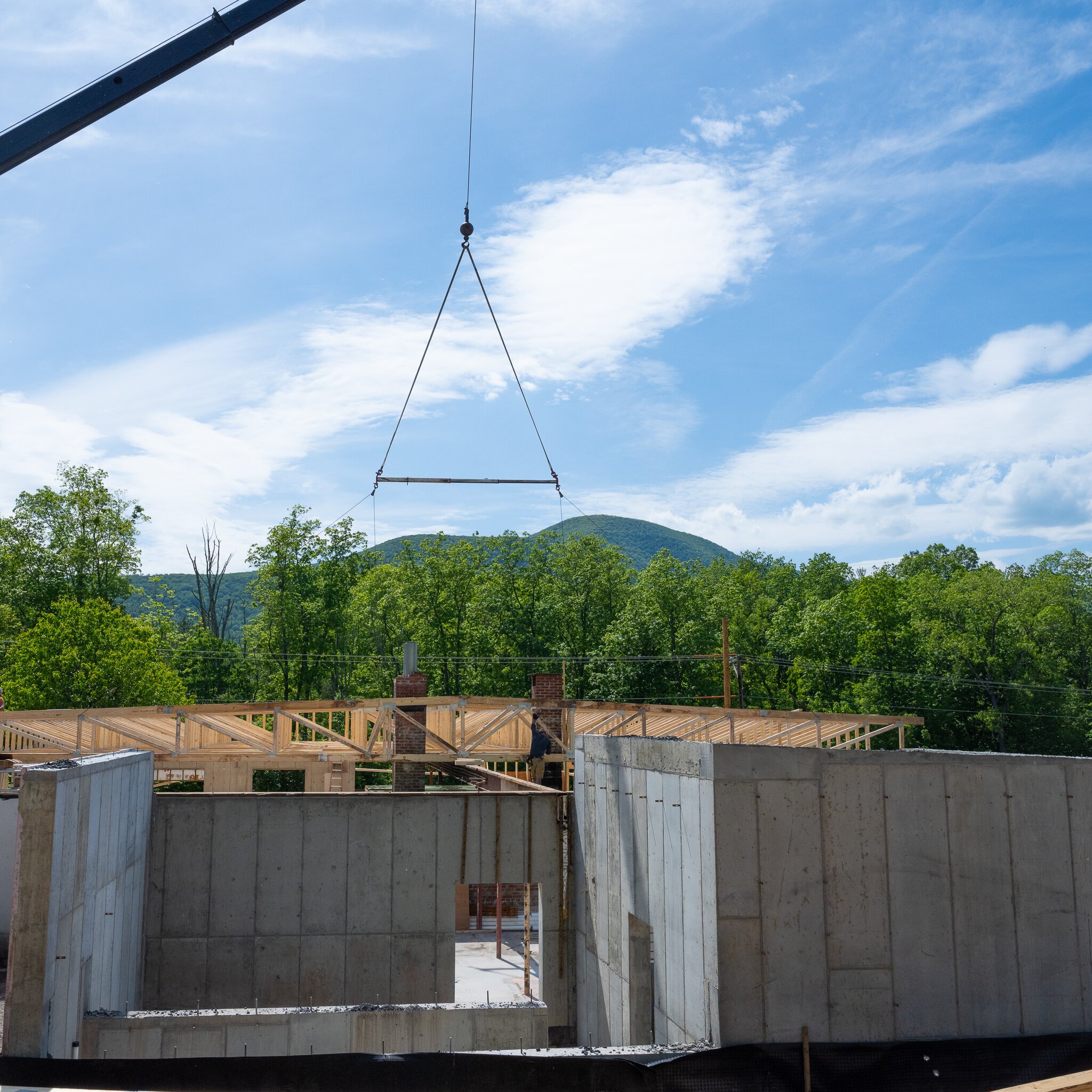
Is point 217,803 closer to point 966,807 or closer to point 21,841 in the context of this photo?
point 21,841

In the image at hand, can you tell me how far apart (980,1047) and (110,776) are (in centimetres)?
922

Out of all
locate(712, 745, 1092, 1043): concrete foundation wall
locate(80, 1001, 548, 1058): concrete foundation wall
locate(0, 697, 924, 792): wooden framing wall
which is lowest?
locate(80, 1001, 548, 1058): concrete foundation wall

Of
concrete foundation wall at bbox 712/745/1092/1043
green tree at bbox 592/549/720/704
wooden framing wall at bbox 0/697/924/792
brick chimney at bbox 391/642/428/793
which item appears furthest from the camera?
green tree at bbox 592/549/720/704

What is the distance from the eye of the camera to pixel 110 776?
10.9 m

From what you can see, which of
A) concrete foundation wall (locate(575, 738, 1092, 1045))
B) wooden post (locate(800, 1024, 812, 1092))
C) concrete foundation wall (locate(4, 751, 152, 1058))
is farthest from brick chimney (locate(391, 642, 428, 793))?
wooden post (locate(800, 1024, 812, 1092))

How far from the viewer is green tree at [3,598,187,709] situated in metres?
35.9

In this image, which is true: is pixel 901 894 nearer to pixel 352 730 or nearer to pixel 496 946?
pixel 496 946

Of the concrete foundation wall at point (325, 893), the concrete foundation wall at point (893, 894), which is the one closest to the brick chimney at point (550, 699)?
the concrete foundation wall at point (325, 893)

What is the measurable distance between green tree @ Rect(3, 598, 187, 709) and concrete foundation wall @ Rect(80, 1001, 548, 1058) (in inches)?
1122

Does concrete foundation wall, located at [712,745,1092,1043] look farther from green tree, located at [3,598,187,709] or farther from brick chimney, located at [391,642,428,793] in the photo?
green tree, located at [3,598,187,709]

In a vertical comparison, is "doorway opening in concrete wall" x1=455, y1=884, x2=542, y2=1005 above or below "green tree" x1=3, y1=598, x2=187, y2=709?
below

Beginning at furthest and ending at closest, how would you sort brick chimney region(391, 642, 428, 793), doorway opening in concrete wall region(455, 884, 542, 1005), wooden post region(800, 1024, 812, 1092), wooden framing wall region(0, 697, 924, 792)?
brick chimney region(391, 642, 428, 793), wooden framing wall region(0, 697, 924, 792), doorway opening in concrete wall region(455, 884, 542, 1005), wooden post region(800, 1024, 812, 1092)

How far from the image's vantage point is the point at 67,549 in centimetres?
4844

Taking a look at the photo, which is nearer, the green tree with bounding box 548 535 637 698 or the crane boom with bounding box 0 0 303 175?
the crane boom with bounding box 0 0 303 175
